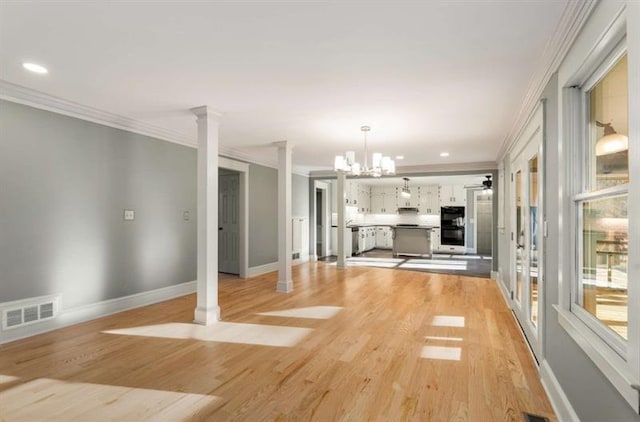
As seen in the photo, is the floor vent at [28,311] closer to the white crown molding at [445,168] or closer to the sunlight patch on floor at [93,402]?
the sunlight patch on floor at [93,402]

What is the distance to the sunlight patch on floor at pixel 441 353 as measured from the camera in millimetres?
2814

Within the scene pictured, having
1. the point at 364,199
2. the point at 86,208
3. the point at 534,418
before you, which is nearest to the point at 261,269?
the point at 86,208

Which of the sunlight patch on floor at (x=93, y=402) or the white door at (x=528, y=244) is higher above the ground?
the white door at (x=528, y=244)

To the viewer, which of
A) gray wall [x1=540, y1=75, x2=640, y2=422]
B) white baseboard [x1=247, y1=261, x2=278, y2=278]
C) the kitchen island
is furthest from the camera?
the kitchen island

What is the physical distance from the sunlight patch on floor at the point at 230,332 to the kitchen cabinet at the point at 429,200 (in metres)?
8.73

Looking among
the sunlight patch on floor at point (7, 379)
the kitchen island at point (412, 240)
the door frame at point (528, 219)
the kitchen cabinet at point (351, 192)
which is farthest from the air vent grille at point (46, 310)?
the kitchen island at point (412, 240)

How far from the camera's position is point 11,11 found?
6.23 feet

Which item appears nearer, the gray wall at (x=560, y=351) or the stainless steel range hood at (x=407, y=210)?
the gray wall at (x=560, y=351)

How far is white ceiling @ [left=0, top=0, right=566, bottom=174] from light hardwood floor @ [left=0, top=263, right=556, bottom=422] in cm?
234

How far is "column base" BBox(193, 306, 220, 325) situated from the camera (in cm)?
364

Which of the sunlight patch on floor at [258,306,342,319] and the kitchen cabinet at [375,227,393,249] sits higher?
the kitchen cabinet at [375,227,393,249]

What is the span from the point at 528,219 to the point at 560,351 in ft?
5.52

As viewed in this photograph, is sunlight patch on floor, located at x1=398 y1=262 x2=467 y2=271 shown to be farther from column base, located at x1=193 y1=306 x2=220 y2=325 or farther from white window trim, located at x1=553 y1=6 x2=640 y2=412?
white window trim, located at x1=553 y1=6 x2=640 y2=412

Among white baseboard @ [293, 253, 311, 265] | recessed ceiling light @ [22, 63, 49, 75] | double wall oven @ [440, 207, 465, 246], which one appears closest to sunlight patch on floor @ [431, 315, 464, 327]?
recessed ceiling light @ [22, 63, 49, 75]
